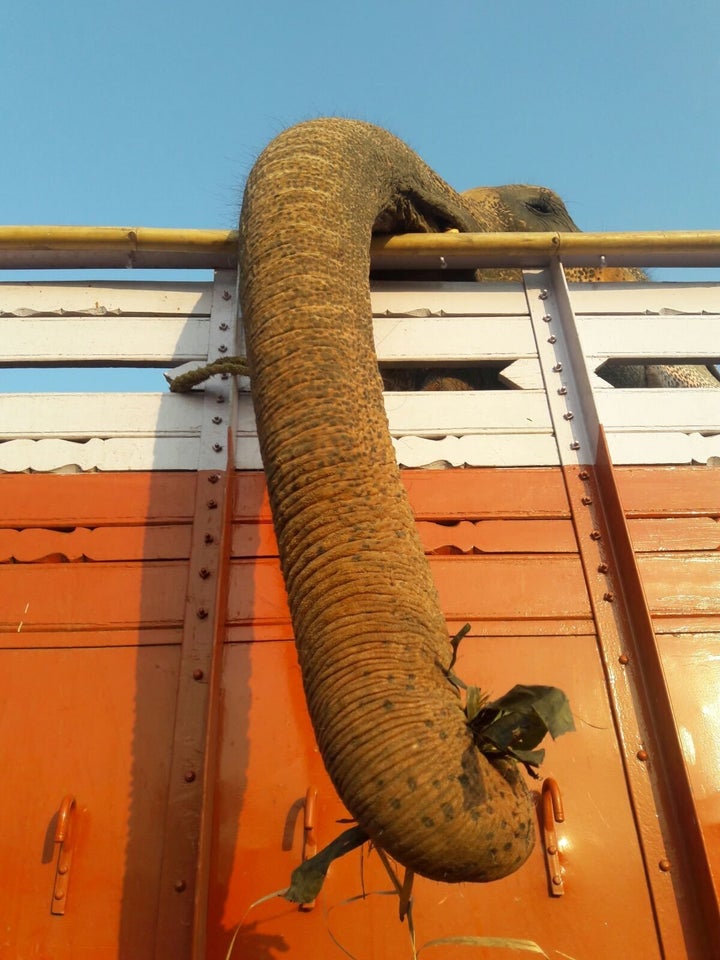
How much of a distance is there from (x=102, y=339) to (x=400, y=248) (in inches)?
54.8

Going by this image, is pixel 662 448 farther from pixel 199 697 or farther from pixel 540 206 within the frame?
pixel 540 206

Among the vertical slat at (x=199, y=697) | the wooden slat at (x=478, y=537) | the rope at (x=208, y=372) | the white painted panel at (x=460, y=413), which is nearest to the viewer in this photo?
the vertical slat at (x=199, y=697)

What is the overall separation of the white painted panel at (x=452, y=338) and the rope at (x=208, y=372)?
0.70m

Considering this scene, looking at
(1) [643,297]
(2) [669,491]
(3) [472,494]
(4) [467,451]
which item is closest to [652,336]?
(1) [643,297]

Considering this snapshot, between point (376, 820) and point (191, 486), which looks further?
point (191, 486)

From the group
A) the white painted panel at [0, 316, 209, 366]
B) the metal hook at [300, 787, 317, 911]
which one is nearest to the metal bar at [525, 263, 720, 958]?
the metal hook at [300, 787, 317, 911]

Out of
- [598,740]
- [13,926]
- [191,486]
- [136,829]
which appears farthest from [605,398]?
[13,926]

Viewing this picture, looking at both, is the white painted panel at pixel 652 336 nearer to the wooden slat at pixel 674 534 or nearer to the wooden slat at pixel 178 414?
the wooden slat at pixel 178 414

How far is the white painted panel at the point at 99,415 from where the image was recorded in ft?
10.5

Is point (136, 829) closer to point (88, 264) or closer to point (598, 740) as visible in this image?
point (598, 740)

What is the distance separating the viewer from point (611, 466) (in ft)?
9.85

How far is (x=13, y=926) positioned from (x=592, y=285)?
3.35 m

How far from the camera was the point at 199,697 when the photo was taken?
252 cm

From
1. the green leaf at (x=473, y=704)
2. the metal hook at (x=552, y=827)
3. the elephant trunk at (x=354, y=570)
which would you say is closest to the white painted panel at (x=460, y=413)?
the elephant trunk at (x=354, y=570)
